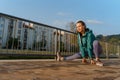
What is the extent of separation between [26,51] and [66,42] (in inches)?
122

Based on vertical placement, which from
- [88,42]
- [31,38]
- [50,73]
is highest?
[31,38]

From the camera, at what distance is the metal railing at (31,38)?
677 cm

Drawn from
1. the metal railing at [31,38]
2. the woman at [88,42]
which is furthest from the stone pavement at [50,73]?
the metal railing at [31,38]

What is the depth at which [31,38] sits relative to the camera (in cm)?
818

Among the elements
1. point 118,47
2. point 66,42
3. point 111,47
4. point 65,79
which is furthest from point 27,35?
point 118,47

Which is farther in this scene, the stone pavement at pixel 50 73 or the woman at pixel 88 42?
the woman at pixel 88 42

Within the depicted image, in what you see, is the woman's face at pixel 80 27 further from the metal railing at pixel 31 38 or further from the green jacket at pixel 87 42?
the metal railing at pixel 31 38

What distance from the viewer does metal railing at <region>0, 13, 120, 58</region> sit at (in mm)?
6772

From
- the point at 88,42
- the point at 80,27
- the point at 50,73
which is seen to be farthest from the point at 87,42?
the point at 50,73

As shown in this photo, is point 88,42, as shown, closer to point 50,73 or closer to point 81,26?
point 81,26

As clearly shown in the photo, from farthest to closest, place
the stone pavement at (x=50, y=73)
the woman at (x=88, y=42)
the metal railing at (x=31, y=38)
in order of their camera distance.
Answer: the metal railing at (x=31, y=38) < the woman at (x=88, y=42) < the stone pavement at (x=50, y=73)

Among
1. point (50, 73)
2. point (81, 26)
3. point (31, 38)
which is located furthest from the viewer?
point (31, 38)

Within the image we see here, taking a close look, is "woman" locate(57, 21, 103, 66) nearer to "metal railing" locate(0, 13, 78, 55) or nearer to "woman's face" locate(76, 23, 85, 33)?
"woman's face" locate(76, 23, 85, 33)

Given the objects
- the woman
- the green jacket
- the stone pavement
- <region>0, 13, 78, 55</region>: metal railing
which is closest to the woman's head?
the woman
